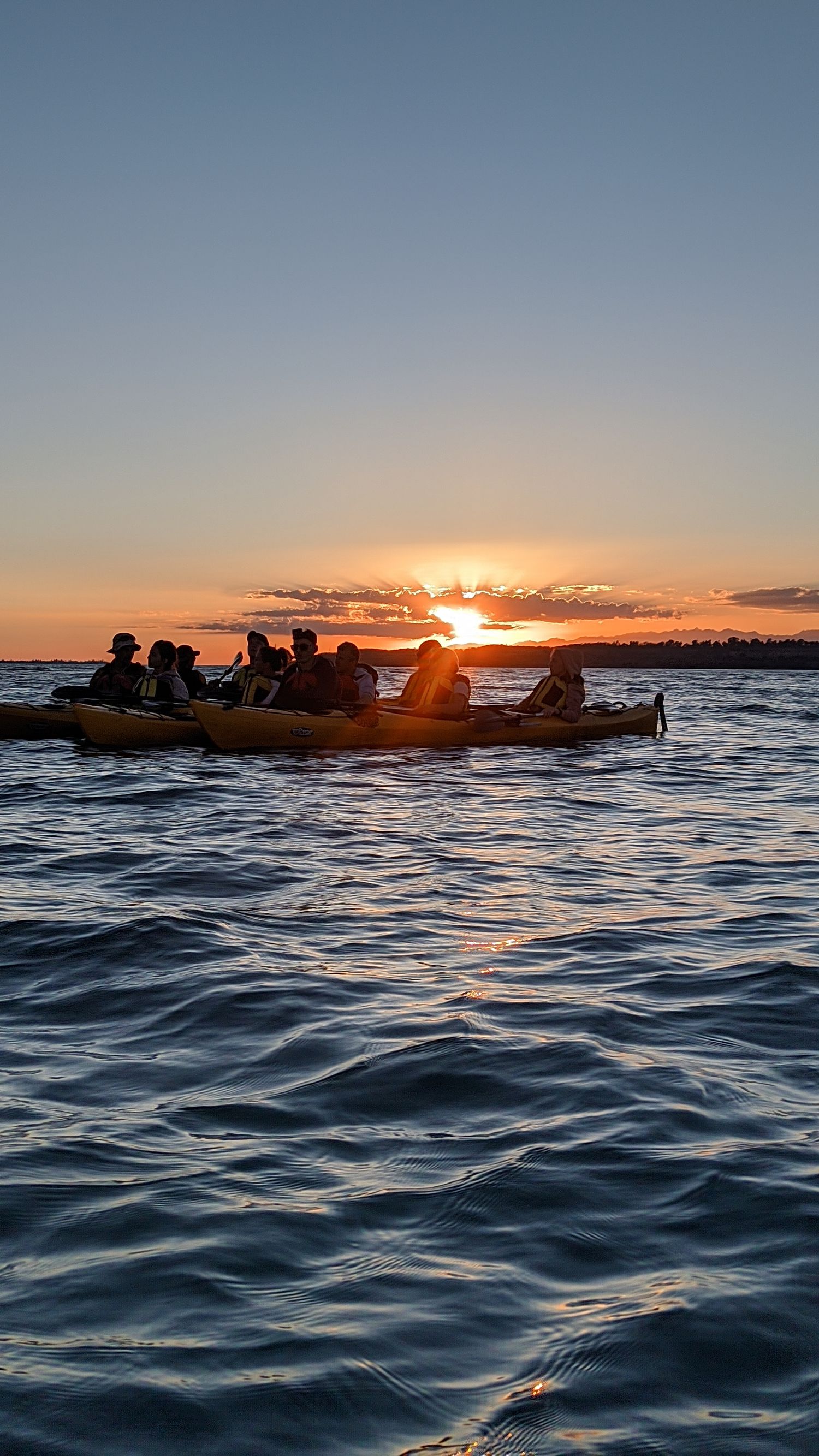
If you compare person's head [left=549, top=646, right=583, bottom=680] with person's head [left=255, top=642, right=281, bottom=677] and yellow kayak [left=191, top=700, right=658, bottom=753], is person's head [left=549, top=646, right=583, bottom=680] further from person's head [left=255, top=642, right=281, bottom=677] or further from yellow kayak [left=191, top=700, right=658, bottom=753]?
person's head [left=255, top=642, right=281, bottom=677]

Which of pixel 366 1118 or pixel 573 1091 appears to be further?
pixel 573 1091

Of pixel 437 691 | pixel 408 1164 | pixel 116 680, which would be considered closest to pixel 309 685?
pixel 437 691

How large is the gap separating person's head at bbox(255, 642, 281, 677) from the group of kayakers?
1 cm

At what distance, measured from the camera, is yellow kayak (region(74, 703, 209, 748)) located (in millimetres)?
19031

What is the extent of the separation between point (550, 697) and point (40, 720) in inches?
384

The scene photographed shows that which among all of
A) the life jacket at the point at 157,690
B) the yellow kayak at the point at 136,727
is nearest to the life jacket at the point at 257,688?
the yellow kayak at the point at 136,727

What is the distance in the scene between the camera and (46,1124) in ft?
12.8

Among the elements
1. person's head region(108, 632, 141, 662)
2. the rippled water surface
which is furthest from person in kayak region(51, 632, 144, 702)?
the rippled water surface

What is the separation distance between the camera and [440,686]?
2075 cm

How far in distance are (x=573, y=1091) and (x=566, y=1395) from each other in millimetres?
1904

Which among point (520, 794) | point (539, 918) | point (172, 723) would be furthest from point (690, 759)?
point (539, 918)

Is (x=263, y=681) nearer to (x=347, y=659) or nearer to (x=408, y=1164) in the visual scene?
(x=347, y=659)

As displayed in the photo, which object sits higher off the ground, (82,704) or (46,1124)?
(82,704)

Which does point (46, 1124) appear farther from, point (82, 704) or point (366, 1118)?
point (82, 704)
